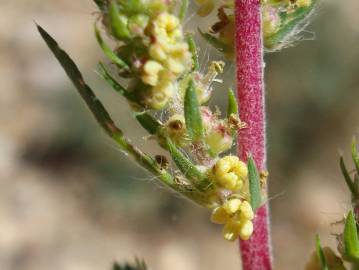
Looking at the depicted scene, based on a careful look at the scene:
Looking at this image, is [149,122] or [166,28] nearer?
[166,28]

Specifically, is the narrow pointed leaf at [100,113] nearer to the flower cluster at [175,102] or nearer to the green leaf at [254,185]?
the flower cluster at [175,102]

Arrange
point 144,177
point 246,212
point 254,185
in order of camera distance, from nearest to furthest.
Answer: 1. point 254,185
2. point 246,212
3. point 144,177

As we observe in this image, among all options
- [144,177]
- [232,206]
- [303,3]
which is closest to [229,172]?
[232,206]

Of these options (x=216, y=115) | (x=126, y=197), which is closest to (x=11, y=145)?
(x=126, y=197)

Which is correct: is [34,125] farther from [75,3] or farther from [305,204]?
[305,204]

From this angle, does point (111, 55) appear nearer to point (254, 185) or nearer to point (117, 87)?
point (117, 87)

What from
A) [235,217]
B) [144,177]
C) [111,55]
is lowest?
[235,217]

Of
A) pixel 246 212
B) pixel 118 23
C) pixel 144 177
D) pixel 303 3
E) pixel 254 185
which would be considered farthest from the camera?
pixel 144 177

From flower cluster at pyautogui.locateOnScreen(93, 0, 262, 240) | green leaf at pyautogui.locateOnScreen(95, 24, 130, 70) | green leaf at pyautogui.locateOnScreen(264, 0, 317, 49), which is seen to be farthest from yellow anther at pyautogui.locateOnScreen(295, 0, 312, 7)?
green leaf at pyautogui.locateOnScreen(95, 24, 130, 70)
